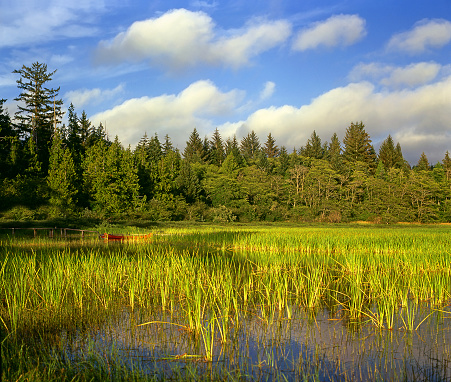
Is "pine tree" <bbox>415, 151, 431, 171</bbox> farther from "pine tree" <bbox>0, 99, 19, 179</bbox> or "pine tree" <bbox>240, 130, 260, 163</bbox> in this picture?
"pine tree" <bbox>0, 99, 19, 179</bbox>

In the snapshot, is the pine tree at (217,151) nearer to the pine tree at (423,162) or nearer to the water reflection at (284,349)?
the pine tree at (423,162)

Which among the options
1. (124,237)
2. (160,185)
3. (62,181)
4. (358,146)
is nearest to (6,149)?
(62,181)

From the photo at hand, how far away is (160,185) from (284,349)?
43878mm

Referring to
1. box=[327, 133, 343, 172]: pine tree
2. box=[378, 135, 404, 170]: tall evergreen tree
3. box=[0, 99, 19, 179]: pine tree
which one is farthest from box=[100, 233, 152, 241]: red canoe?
box=[378, 135, 404, 170]: tall evergreen tree

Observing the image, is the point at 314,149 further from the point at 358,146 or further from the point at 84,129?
the point at 84,129

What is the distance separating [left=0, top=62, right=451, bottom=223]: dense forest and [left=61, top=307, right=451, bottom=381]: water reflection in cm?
2813

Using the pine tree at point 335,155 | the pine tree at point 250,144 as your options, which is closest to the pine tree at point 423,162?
the pine tree at point 335,155

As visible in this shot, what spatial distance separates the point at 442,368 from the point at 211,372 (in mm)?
2655

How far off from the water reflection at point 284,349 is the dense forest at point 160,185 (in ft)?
92.3

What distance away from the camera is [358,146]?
72.1 meters

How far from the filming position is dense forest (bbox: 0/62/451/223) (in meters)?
39.0

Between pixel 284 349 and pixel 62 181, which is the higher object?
pixel 62 181

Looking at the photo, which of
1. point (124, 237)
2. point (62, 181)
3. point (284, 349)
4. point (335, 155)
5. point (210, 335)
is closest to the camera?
point (284, 349)

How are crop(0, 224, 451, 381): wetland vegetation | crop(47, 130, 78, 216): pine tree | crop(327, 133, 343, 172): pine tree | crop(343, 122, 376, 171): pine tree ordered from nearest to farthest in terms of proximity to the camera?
crop(0, 224, 451, 381): wetland vegetation < crop(47, 130, 78, 216): pine tree < crop(327, 133, 343, 172): pine tree < crop(343, 122, 376, 171): pine tree
